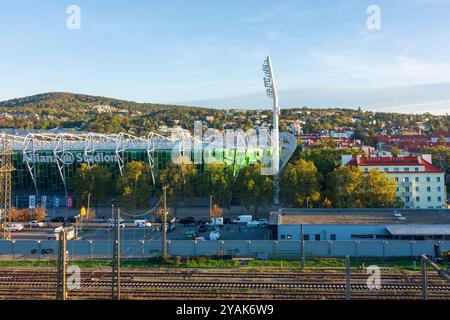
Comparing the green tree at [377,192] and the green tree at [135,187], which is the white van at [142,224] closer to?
the green tree at [135,187]

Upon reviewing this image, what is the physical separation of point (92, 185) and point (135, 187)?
344 centimetres

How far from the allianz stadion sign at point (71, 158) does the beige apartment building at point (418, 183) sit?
785 inches

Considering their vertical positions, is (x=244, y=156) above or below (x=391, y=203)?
above

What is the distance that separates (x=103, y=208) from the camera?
102ft

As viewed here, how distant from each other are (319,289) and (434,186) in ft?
69.5

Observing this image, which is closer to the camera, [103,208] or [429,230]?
[429,230]

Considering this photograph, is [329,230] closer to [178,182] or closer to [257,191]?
[257,191]

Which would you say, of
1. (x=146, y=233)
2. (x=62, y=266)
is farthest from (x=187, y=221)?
(x=62, y=266)

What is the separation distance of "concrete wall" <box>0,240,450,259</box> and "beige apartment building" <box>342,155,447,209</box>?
45.5 ft

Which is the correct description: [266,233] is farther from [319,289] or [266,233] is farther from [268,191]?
[319,289]

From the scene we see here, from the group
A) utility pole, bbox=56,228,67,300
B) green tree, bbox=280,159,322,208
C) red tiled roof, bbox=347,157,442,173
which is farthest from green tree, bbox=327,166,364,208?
utility pole, bbox=56,228,67,300

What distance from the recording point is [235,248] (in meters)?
17.1

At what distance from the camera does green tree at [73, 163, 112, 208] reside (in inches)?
1145
